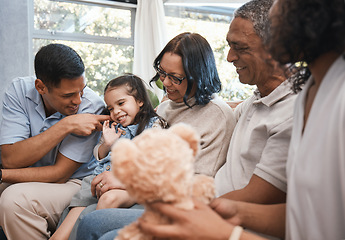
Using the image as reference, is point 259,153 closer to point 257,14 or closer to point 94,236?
point 257,14

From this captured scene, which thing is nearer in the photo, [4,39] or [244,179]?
[244,179]

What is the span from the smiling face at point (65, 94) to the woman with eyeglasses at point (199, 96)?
0.49m

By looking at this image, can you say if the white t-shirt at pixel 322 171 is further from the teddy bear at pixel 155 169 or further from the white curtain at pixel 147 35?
the white curtain at pixel 147 35

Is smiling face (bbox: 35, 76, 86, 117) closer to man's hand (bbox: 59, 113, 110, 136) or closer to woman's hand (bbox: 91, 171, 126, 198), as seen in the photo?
man's hand (bbox: 59, 113, 110, 136)

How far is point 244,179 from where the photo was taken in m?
1.29

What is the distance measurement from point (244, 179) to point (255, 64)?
0.44 m

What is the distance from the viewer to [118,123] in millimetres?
1948

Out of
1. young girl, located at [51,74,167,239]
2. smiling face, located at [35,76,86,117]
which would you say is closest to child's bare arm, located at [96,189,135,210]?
young girl, located at [51,74,167,239]

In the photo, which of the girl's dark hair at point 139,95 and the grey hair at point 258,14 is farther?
the girl's dark hair at point 139,95

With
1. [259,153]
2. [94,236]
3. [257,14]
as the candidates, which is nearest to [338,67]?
[259,153]

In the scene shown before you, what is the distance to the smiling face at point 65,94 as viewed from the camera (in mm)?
1947

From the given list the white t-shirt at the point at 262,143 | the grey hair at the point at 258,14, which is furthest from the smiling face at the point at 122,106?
the grey hair at the point at 258,14

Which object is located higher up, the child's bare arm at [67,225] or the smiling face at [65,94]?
the smiling face at [65,94]

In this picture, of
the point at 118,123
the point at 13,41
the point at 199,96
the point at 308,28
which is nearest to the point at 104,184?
the point at 118,123
